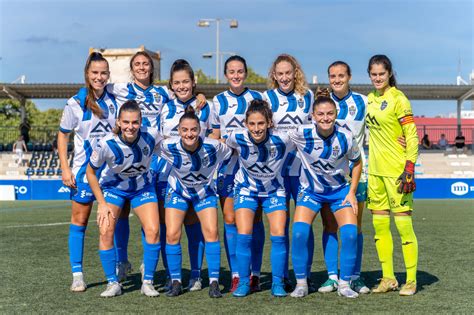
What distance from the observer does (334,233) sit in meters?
5.80

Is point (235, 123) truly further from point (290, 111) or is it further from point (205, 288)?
point (205, 288)

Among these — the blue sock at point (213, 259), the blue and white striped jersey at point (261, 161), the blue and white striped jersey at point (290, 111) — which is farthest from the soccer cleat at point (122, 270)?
the blue and white striped jersey at point (290, 111)

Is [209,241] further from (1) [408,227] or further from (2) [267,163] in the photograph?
(1) [408,227]

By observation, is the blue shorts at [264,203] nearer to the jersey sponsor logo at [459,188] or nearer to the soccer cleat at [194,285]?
the soccer cleat at [194,285]

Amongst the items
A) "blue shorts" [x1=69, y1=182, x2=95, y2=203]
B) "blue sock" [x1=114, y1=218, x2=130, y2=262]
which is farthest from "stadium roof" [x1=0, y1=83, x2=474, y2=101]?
"blue shorts" [x1=69, y1=182, x2=95, y2=203]

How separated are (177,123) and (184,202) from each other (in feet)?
2.31

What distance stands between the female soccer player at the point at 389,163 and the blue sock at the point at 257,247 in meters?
0.99

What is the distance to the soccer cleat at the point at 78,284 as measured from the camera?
5.75m

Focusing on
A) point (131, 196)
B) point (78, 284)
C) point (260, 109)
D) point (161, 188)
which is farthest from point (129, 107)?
point (78, 284)

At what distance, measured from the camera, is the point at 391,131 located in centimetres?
563

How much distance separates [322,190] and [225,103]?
3.77ft

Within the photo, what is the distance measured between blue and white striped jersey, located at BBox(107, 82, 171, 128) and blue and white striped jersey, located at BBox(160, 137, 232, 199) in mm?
466

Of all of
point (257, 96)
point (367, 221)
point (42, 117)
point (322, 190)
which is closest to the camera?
point (322, 190)

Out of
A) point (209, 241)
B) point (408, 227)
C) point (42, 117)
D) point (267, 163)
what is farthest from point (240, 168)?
point (42, 117)
